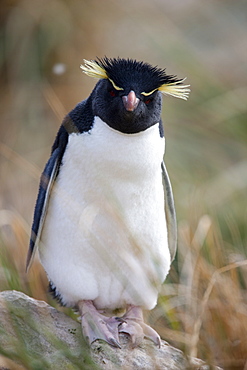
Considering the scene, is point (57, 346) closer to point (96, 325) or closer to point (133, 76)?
point (96, 325)

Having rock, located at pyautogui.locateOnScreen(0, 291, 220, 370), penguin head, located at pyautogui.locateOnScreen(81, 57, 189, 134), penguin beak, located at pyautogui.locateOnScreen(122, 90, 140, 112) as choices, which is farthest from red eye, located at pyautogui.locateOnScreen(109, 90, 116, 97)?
rock, located at pyautogui.locateOnScreen(0, 291, 220, 370)

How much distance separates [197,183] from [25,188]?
6.31 feet

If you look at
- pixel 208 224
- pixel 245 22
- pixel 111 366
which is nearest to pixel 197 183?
pixel 208 224

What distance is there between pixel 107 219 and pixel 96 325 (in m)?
0.39

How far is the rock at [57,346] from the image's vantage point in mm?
2266

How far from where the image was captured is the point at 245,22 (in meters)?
4.83

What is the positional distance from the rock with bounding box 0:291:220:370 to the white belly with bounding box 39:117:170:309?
162 mm

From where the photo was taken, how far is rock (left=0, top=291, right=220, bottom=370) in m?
2.27

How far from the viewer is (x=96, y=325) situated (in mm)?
2695

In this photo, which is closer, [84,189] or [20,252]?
[84,189]

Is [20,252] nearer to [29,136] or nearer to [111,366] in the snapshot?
[111,366]

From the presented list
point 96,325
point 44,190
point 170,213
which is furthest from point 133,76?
point 96,325

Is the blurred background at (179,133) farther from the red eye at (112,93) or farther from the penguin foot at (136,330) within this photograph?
the red eye at (112,93)

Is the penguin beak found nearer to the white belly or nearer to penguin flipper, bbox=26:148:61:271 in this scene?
the white belly
